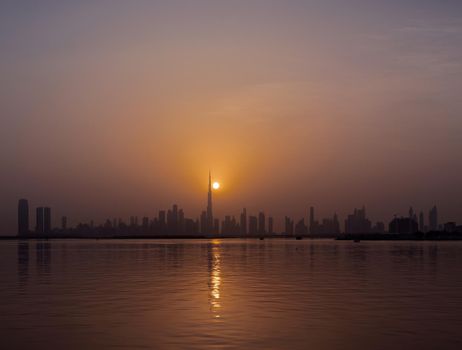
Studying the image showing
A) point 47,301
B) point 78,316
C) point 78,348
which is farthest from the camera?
point 47,301

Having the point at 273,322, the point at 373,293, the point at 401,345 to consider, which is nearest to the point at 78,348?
the point at 273,322

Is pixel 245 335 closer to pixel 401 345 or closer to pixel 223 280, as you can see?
pixel 401 345

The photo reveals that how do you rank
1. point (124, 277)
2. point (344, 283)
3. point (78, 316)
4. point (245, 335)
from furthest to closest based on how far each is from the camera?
1. point (124, 277)
2. point (344, 283)
3. point (78, 316)
4. point (245, 335)

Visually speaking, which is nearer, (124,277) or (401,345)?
(401,345)

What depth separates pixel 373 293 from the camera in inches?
1906

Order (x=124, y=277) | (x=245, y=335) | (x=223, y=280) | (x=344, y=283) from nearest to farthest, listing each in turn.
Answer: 1. (x=245, y=335)
2. (x=344, y=283)
3. (x=223, y=280)
4. (x=124, y=277)

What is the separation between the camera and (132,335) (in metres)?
30.2

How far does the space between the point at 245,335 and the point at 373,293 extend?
70.3ft

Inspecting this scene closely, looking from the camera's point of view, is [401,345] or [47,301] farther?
[47,301]

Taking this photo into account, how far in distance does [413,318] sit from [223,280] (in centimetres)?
2761

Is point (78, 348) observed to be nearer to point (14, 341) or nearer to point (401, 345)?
point (14, 341)

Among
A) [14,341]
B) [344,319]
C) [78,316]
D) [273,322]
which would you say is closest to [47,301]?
[78,316]

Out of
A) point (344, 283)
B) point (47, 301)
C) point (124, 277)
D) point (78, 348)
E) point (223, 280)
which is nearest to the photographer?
point (78, 348)

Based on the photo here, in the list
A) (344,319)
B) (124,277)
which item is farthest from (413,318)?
(124,277)
